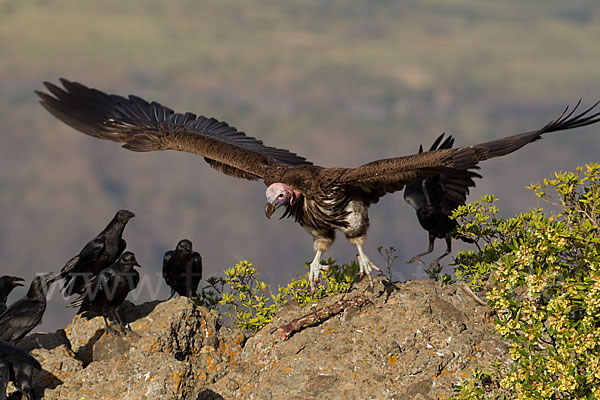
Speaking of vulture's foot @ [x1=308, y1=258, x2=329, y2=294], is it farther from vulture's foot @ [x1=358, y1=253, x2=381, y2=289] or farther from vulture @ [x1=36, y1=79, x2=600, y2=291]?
vulture's foot @ [x1=358, y1=253, x2=381, y2=289]

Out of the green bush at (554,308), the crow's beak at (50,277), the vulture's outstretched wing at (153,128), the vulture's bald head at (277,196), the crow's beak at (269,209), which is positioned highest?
the vulture's outstretched wing at (153,128)

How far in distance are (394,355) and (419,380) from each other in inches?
18.5

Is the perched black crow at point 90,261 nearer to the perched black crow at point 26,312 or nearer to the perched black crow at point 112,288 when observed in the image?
the perched black crow at point 26,312

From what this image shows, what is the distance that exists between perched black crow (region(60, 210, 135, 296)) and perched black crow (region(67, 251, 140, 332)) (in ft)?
1.82

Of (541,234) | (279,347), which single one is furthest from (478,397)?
(279,347)

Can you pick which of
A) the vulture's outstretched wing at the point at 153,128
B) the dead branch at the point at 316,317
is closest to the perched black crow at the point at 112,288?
the dead branch at the point at 316,317

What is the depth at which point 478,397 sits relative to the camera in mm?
7688

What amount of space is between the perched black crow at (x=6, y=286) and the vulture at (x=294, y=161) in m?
3.87

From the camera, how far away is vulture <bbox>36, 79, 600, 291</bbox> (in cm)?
969

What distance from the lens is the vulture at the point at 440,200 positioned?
445 inches

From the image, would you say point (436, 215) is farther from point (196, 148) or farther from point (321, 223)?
point (196, 148)

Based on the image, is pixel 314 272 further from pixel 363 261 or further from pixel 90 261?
pixel 90 261

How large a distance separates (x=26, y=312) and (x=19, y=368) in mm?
1177

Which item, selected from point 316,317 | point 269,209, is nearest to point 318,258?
point 269,209
